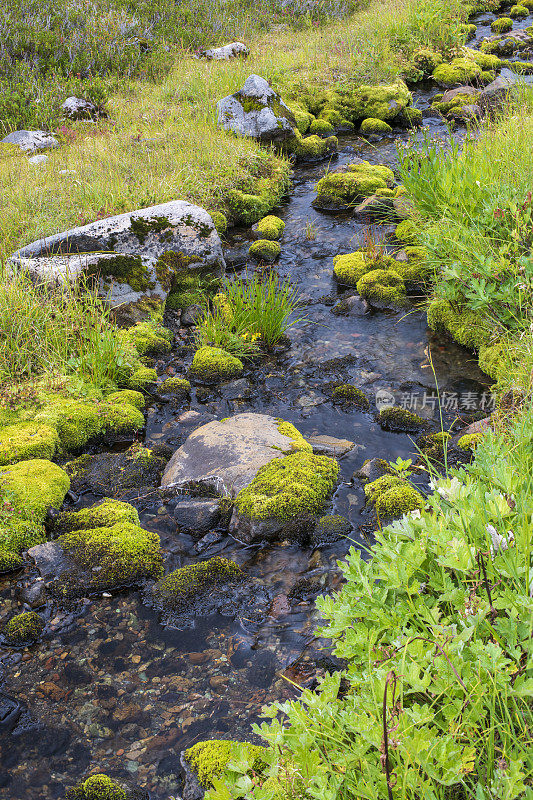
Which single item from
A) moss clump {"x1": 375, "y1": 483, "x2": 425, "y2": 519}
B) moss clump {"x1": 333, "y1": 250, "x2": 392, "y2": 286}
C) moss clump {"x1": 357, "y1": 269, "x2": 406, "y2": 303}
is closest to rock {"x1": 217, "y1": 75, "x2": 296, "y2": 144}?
moss clump {"x1": 333, "y1": 250, "x2": 392, "y2": 286}

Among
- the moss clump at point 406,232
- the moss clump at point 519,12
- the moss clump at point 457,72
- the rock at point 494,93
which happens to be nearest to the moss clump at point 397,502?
the moss clump at point 406,232

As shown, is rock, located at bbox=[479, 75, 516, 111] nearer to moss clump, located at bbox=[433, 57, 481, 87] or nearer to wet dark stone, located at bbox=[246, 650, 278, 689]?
moss clump, located at bbox=[433, 57, 481, 87]

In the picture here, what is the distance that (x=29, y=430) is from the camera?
554 cm

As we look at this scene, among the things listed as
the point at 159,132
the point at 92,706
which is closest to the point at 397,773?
the point at 92,706

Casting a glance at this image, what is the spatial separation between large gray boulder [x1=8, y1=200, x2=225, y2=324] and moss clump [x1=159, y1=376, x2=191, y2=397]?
130 cm

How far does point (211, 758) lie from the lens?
9.66 feet

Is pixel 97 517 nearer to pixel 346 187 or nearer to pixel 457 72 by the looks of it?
pixel 346 187

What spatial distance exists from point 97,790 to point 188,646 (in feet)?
3.32

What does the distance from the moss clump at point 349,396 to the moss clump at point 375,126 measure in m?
9.24

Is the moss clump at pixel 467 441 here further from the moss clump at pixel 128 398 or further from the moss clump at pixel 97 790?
the moss clump at pixel 97 790

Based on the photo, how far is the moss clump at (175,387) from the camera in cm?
650

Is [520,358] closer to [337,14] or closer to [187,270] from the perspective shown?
[187,270]

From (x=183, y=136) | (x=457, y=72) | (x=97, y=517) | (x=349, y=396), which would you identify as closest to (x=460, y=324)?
(x=349, y=396)

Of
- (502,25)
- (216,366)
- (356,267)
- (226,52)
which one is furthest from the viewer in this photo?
(502,25)
